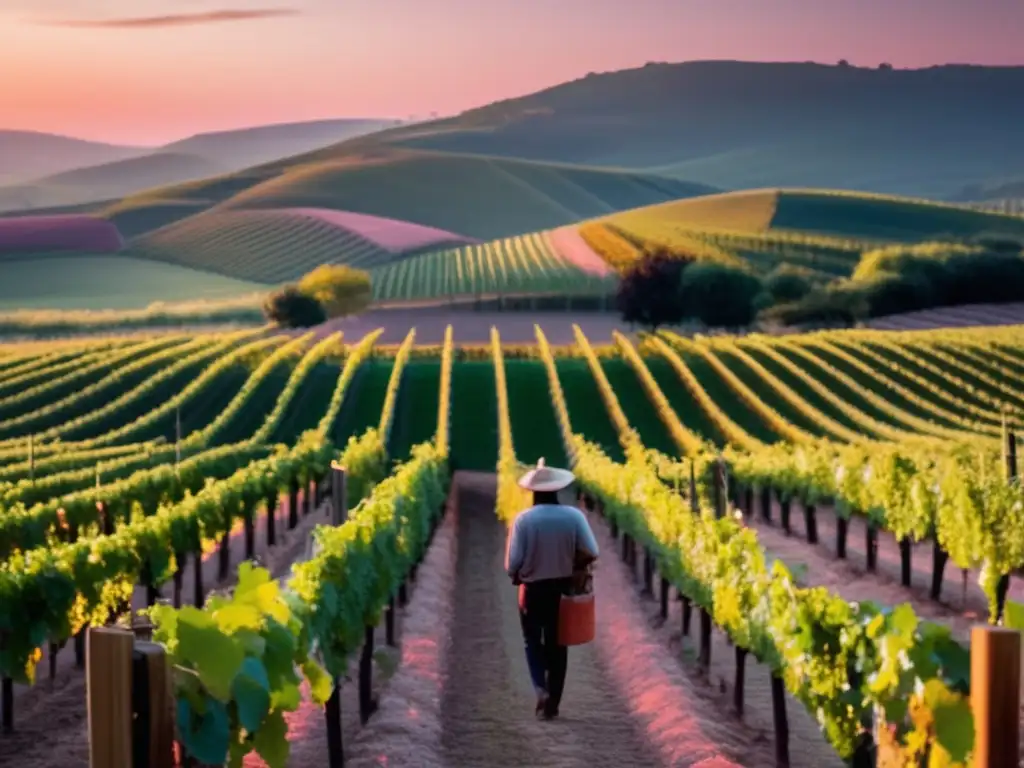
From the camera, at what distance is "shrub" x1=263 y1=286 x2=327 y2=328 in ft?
174

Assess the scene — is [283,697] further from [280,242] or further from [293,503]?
[280,242]

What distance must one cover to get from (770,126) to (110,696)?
137112 mm

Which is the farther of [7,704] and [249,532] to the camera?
[249,532]

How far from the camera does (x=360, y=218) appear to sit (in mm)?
97875

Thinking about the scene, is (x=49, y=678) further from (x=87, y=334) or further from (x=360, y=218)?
(x=360, y=218)

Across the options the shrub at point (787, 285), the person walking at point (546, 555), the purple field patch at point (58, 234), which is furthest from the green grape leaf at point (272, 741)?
the purple field patch at point (58, 234)

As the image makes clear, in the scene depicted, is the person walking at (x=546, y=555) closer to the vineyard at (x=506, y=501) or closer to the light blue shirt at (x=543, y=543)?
the light blue shirt at (x=543, y=543)

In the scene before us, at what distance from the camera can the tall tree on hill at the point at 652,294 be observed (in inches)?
2035

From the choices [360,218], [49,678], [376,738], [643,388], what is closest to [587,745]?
[376,738]

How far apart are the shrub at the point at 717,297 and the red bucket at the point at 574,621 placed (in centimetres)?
4258

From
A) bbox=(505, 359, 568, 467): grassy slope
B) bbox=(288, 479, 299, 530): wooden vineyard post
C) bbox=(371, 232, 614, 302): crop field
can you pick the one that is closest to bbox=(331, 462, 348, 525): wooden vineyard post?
bbox=(288, 479, 299, 530): wooden vineyard post

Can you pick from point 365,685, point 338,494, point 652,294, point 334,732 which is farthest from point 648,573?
point 652,294

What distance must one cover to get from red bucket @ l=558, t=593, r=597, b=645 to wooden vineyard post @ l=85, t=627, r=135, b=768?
456 cm

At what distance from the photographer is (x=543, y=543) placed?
8.90 m
